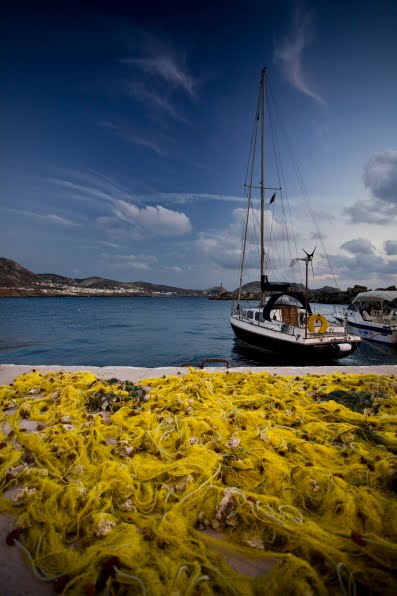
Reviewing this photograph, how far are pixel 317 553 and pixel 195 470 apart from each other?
1068 millimetres

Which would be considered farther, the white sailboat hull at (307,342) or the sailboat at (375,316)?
the sailboat at (375,316)

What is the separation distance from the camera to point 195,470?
2.53 m

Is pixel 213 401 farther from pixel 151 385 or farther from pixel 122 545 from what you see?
pixel 122 545

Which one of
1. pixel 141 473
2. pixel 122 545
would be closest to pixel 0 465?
pixel 141 473

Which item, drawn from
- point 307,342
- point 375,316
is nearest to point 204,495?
point 307,342

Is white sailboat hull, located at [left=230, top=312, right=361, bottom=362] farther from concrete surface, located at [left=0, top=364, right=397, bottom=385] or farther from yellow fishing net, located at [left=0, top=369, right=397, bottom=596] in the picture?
yellow fishing net, located at [left=0, top=369, right=397, bottom=596]

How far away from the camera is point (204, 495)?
2275mm

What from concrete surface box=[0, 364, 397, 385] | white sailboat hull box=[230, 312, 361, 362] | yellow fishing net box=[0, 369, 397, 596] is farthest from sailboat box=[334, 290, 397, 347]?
yellow fishing net box=[0, 369, 397, 596]

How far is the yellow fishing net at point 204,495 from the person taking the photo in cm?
171

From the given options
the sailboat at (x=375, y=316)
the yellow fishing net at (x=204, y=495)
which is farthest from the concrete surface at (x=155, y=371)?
the sailboat at (x=375, y=316)

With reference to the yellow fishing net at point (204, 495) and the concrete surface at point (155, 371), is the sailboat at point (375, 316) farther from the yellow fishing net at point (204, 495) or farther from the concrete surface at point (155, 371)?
the yellow fishing net at point (204, 495)

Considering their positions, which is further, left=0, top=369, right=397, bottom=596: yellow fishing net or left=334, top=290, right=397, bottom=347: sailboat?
left=334, top=290, right=397, bottom=347: sailboat

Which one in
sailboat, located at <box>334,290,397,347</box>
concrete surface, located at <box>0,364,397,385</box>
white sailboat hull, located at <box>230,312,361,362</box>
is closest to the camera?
concrete surface, located at <box>0,364,397,385</box>

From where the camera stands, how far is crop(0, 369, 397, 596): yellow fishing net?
67.2 inches
